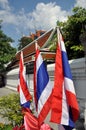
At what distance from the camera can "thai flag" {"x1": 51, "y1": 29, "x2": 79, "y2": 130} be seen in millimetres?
5406

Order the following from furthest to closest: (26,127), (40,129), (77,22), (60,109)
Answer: (77,22) < (26,127) < (40,129) < (60,109)

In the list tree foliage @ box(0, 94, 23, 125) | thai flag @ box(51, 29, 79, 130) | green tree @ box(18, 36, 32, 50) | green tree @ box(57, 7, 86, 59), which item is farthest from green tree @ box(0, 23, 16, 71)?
thai flag @ box(51, 29, 79, 130)

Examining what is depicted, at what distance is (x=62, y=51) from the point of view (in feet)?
18.6

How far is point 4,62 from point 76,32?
1917 centimetres

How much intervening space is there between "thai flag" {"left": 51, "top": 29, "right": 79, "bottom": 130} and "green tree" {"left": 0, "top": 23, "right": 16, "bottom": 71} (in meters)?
28.0

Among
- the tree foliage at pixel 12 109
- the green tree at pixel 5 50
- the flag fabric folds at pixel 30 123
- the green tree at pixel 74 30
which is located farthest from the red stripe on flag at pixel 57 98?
the green tree at pixel 5 50

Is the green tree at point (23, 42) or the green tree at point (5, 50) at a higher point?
the green tree at point (23, 42)

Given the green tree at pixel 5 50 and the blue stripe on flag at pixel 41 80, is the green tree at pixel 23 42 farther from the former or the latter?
the blue stripe on flag at pixel 41 80

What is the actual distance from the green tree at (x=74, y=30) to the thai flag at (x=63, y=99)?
9.23 m

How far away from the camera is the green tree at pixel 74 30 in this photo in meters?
15.1

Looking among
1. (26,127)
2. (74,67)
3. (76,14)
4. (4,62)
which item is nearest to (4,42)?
(4,62)

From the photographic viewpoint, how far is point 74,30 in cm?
1547

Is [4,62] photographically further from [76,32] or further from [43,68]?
[43,68]

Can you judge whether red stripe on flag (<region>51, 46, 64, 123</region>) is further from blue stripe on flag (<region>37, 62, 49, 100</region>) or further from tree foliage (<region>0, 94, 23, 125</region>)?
tree foliage (<region>0, 94, 23, 125</region>)
